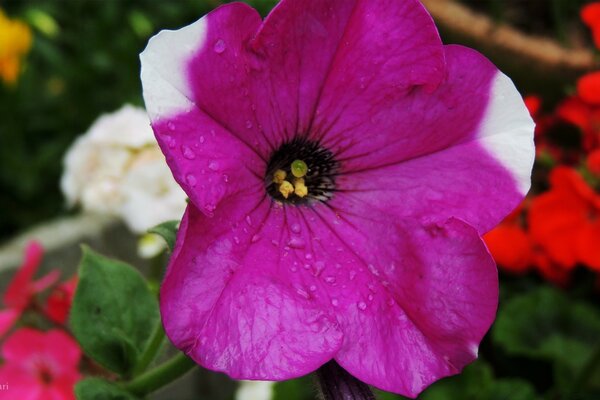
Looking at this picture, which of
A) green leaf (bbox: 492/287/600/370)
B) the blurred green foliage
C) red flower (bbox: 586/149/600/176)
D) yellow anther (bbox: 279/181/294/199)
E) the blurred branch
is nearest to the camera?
yellow anther (bbox: 279/181/294/199)

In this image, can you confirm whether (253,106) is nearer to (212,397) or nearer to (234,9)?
(234,9)

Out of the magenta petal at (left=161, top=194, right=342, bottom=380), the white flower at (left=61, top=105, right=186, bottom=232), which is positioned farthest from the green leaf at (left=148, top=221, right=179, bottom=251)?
the white flower at (left=61, top=105, right=186, bottom=232)

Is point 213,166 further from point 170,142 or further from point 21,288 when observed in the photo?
point 21,288

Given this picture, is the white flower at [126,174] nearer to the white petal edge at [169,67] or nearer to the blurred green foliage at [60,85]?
the blurred green foliage at [60,85]

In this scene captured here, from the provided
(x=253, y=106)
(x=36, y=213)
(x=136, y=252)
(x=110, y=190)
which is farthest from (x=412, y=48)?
(x=36, y=213)

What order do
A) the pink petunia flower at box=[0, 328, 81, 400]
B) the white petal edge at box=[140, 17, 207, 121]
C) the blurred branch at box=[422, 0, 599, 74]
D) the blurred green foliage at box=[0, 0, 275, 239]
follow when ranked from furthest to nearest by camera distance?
the blurred green foliage at box=[0, 0, 275, 239]
the blurred branch at box=[422, 0, 599, 74]
the pink petunia flower at box=[0, 328, 81, 400]
the white petal edge at box=[140, 17, 207, 121]

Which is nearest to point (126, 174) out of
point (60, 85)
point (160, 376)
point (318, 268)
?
point (160, 376)

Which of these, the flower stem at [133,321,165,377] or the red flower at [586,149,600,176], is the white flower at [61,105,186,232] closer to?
the flower stem at [133,321,165,377]
